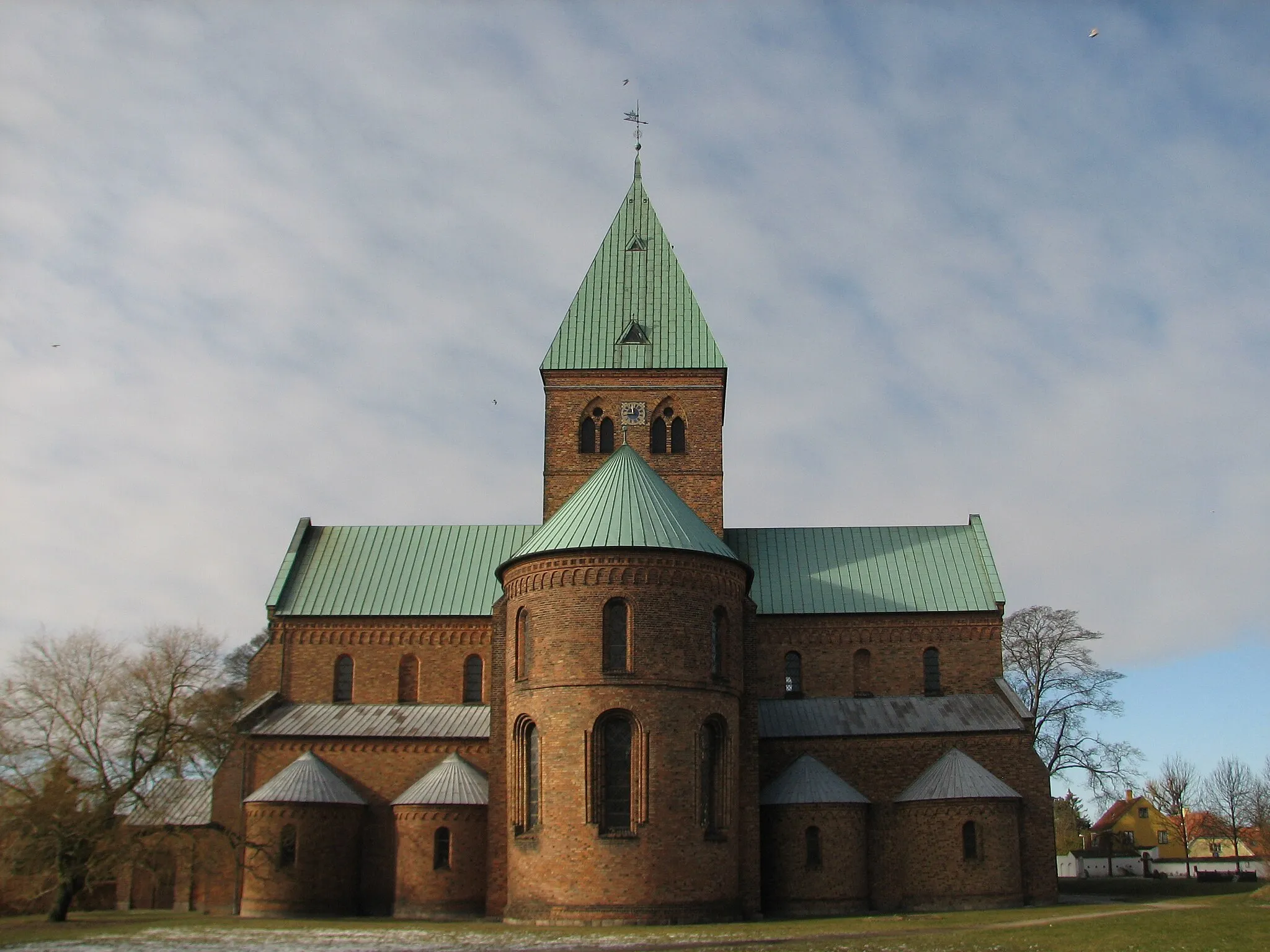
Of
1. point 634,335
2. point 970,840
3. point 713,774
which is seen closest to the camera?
point 713,774

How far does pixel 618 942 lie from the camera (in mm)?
27203

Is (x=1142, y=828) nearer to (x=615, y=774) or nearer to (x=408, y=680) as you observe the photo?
(x=408, y=680)

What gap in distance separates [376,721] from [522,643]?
932 centimetres

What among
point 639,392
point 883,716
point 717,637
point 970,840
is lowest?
point 970,840

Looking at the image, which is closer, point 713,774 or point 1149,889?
point 713,774

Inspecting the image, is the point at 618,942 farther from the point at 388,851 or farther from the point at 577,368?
the point at 577,368

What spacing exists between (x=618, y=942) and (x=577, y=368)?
25.1m

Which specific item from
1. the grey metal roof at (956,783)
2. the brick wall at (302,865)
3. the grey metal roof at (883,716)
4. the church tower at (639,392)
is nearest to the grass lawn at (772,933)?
the brick wall at (302,865)

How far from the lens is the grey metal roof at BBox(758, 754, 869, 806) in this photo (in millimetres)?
38125

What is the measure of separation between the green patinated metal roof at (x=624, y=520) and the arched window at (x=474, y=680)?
9283mm

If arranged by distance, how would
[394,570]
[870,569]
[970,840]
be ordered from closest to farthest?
1. [970,840]
2. [870,569]
3. [394,570]

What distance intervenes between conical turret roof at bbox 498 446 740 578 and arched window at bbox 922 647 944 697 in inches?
431

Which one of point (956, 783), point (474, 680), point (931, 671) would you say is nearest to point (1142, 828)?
point (931, 671)

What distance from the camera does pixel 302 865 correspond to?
126ft
